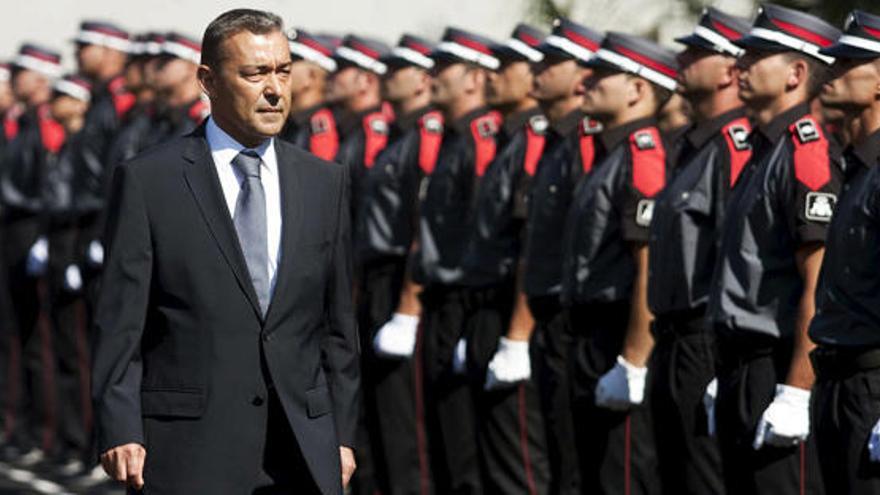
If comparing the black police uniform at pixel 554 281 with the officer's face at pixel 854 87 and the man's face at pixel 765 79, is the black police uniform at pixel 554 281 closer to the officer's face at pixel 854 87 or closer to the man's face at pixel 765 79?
the man's face at pixel 765 79

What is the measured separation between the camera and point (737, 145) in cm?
859

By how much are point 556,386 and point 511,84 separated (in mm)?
1683

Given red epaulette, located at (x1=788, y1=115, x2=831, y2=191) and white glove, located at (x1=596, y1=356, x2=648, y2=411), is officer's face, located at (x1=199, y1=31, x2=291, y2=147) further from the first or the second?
white glove, located at (x1=596, y1=356, x2=648, y2=411)

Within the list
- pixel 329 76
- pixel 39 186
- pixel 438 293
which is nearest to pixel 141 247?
pixel 438 293

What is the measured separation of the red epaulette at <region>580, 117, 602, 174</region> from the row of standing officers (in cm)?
1

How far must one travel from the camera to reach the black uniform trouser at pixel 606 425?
9016 millimetres

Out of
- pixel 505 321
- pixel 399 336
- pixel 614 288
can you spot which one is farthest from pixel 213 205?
pixel 399 336

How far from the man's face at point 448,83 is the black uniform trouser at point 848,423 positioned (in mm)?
4130

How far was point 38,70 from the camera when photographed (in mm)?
16750

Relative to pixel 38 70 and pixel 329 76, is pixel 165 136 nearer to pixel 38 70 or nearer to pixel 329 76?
pixel 329 76

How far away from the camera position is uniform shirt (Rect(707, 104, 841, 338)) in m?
7.73

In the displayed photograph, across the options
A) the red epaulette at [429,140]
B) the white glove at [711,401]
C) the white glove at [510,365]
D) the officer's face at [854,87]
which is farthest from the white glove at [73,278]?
the officer's face at [854,87]

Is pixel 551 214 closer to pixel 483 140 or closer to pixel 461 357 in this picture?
pixel 461 357

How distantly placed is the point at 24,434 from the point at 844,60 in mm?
8786
